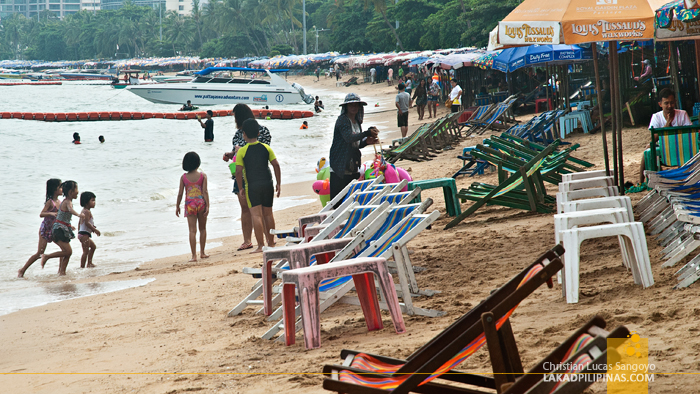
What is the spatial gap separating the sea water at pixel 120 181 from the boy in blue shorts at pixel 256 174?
62.6 inches

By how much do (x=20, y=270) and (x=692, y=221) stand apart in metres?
7.26

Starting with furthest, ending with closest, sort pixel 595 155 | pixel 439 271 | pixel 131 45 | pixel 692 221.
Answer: pixel 131 45 < pixel 595 155 < pixel 439 271 < pixel 692 221

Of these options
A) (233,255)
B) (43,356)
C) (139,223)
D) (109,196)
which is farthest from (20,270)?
(109,196)

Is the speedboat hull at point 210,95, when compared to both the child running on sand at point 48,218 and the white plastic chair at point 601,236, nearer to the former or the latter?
the child running on sand at point 48,218

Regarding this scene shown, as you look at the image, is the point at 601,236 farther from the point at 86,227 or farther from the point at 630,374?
the point at 86,227

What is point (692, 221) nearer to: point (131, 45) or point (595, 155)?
point (595, 155)

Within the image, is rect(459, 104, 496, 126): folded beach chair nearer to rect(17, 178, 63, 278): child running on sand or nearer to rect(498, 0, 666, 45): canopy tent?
rect(17, 178, 63, 278): child running on sand

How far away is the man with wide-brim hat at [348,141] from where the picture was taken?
245 inches

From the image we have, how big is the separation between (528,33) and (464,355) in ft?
14.7

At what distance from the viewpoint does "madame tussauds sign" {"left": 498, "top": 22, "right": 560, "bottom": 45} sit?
5.58 m

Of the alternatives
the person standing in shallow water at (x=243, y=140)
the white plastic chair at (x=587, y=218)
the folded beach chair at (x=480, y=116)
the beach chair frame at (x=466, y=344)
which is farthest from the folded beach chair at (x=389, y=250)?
the folded beach chair at (x=480, y=116)

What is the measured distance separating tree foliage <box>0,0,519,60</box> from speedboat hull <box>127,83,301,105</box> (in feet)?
37.1

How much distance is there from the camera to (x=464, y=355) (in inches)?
85.9

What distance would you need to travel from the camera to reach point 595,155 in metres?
10.9
